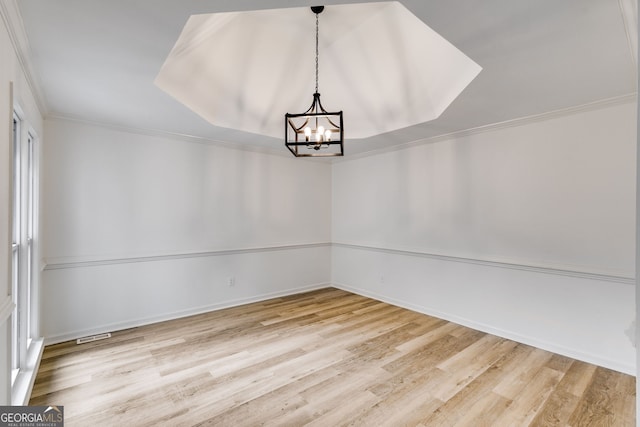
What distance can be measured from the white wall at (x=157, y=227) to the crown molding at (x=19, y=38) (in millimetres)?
1055

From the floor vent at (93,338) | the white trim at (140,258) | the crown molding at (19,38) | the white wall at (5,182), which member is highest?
the crown molding at (19,38)

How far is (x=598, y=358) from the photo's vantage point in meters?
2.61

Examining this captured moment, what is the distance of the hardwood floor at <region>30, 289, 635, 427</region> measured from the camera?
6.42ft

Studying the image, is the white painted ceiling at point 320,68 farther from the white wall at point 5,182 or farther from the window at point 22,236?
the window at point 22,236

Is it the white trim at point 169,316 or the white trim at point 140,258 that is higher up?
the white trim at point 140,258

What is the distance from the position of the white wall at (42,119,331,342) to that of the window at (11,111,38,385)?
406 mm

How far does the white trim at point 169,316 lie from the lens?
3049mm

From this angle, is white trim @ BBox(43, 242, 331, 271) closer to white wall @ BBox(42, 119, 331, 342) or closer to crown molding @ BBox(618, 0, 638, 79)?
white wall @ BBox(42, 119, 331, 342)

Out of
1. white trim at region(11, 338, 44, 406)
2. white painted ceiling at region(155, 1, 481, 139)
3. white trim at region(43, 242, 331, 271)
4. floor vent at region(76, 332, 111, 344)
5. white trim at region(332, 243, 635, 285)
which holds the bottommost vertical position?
floor vent at region(76, 332, 111, 344)

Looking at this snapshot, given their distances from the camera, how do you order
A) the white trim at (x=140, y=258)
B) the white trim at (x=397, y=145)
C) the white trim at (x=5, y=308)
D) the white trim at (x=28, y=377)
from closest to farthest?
the white trim at (x=5, y=308), the white trim at (x=28, y=377), the white trim at (x=397, y=145), the white trim at (x=140, y=258)

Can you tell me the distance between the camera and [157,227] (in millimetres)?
3621

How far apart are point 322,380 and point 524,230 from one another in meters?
2.66

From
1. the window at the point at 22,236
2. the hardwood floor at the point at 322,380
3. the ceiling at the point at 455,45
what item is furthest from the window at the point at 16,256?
the ceiling at the point at 455,45

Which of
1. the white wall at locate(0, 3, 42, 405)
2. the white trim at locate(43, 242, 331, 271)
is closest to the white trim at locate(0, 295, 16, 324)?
the white wall at locate(0, 3, 42, 405)
